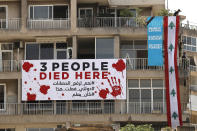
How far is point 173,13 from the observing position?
1812 inches

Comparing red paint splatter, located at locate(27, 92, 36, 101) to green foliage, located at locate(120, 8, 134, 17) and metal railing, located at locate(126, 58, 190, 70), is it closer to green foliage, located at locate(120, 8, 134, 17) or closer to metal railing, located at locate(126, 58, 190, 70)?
metal railing, located at locate(126, 58, 190, 70)

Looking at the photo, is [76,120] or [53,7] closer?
[76,120]

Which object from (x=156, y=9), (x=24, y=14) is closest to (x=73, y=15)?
(x=24, y=14)

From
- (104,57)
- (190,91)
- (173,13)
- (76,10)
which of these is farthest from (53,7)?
(190,91)

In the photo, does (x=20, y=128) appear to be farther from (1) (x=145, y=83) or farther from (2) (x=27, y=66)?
(1) (x=145, y=83)

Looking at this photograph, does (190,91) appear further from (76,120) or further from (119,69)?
(76,120)

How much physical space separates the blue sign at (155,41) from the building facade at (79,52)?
0.64 meters

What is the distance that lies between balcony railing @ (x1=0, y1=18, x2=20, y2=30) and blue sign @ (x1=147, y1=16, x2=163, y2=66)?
30.4ft

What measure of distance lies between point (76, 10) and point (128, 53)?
4.73 meters

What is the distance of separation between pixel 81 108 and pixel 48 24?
646 cm

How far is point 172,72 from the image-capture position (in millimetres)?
43875

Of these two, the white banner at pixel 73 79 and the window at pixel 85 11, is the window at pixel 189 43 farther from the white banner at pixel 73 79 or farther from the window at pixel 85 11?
the window at pixel 85 11

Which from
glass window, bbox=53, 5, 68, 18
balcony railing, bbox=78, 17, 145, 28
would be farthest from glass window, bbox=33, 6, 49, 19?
balcony railing, bbox=78, 17, 145, 28

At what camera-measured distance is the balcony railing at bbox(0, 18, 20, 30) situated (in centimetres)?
4623
